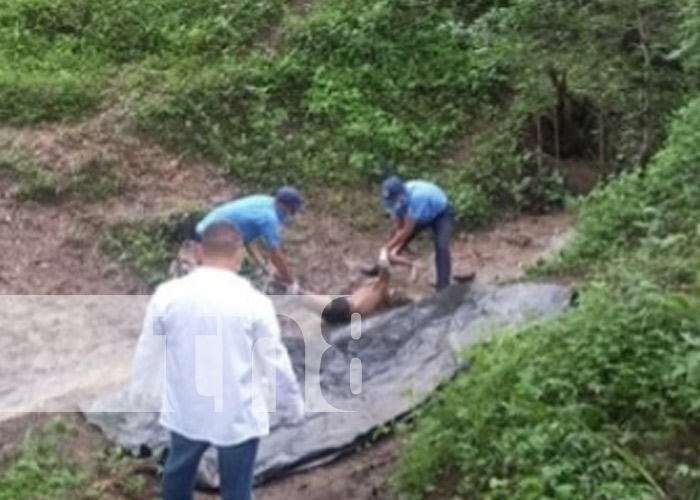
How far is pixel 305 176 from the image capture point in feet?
44.0

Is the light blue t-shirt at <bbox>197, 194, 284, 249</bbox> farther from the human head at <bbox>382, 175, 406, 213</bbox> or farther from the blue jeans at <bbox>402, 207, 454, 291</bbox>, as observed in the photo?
the blue jeans at <bbox>402, 207, 454, 291</bbox>

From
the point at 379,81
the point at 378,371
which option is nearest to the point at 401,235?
the point at 378,371

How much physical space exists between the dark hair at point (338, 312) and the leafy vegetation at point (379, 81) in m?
2.74

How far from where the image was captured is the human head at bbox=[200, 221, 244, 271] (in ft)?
19.9

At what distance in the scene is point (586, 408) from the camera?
659cm

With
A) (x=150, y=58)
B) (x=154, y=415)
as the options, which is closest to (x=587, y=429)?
(x=154, y=415)

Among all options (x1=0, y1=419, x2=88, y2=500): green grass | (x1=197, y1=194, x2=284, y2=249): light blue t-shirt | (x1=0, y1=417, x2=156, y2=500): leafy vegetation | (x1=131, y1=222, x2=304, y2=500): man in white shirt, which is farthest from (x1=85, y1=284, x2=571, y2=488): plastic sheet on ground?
(x1=131, y1=222, x2=304, y2=500): man in white shirt

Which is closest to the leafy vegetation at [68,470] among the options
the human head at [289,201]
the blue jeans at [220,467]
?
the blue jeans at [220,467]

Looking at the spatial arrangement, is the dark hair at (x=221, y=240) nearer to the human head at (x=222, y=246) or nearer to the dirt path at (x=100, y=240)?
the human head at (x=222, y=246)

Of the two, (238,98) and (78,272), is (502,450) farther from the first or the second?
(238,98)

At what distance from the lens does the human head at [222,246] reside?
605 centimetres

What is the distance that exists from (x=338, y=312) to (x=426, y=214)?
1206 millimetres

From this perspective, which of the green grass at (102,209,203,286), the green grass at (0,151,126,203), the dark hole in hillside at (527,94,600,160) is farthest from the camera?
the dark hole in hillside at (527,94,600,160)

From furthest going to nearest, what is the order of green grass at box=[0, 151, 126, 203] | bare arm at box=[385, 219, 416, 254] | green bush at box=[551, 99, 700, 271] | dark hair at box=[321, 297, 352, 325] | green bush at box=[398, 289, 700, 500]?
green grass at box=[0, 151, 126, 203]
bare arm at box=[385, 219, 416, 254]
dark hair at box=[321, 297, 352, 325]
green bush at box=[551, 99, 700, 271]
green bush at box=[398, 289, 700, 500]
